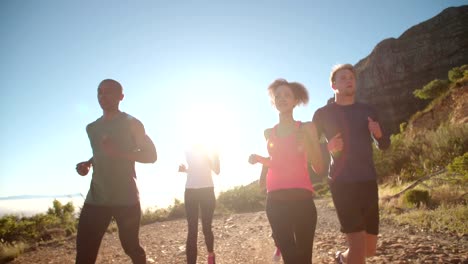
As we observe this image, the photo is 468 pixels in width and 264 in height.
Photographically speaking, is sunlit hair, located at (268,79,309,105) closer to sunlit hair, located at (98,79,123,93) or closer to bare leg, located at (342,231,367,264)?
bare leg, located at (342,231,367,264)

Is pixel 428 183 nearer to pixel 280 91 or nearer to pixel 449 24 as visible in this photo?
pixel 280 91

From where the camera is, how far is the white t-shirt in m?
4.98

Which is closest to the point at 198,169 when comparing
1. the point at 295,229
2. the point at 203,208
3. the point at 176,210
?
the point at 203,208

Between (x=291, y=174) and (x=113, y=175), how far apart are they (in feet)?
6.12

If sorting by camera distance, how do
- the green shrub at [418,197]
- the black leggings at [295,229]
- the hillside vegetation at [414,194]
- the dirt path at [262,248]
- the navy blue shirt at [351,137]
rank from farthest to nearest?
the green shrub at [418,197] → the hillside vegetation at [414,194] → the dirt path at [262,248] → the navy blue shirt at [351,137] → the black leggings at [295,229]

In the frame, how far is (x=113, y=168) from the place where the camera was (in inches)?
127

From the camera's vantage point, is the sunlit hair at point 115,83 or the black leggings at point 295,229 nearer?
the black leggings at point 295,229

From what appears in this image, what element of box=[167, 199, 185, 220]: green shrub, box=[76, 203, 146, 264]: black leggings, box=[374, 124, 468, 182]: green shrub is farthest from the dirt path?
box=[374, 124, 468, 182]: green shrub

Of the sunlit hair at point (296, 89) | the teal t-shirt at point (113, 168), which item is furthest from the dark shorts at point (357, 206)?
the teal t-shirt at point (113, 168)

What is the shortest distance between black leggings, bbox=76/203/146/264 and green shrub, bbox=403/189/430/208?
871 cm

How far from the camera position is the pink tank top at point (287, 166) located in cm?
308

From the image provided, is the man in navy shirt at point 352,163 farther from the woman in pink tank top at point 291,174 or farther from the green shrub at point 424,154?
the green shrub at point 424,154

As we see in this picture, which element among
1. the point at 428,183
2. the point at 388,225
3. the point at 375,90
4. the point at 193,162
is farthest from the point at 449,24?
the point at 193,162

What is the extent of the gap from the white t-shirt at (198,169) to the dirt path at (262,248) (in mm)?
2038
